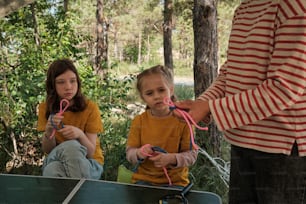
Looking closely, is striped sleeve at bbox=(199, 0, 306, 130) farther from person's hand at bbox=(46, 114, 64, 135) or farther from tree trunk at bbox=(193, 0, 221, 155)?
tree trunk at bbox=(193, 0, 221, 155)

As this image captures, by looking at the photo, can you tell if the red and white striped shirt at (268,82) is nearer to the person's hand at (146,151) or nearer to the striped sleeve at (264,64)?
the striped sleeve at (264,64)

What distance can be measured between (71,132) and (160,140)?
1.54ft

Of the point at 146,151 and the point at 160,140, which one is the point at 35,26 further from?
the point at 146,151

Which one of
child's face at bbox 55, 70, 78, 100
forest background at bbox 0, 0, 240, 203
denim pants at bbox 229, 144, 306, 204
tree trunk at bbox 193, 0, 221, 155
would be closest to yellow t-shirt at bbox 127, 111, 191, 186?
child's face at bbox 55, 70, 78, 100

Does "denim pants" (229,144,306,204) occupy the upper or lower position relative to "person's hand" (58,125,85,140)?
upper

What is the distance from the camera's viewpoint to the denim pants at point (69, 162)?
1933 mm

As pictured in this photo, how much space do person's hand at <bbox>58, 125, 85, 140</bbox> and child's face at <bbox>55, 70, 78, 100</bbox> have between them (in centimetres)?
23

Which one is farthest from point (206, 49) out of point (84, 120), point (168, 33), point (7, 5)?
point (168, 33)

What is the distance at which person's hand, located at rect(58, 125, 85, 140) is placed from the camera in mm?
2002

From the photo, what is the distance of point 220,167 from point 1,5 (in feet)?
5.81

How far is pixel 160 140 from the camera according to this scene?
74.6 inches

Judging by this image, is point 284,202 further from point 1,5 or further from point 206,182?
point 206,182

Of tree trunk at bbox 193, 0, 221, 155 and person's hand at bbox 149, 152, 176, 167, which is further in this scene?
tree trunk at bbox 193, 0, 221, 155

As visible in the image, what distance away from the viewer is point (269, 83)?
94 cm
